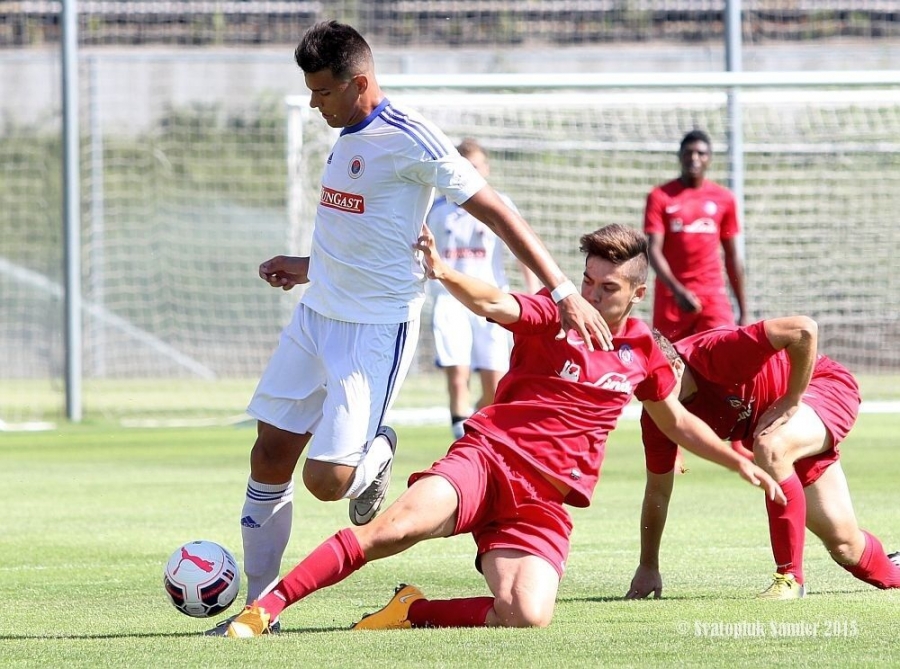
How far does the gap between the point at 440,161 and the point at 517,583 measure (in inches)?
62.6

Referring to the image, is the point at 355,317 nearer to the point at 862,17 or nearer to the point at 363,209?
the point at 363,209

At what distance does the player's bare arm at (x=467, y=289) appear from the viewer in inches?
210

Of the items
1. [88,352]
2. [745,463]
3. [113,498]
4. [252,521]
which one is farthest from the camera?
[88,352]

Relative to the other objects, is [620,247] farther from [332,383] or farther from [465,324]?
[465,324]

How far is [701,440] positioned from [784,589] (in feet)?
2.57

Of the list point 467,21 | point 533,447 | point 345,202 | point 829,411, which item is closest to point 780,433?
point 829,411

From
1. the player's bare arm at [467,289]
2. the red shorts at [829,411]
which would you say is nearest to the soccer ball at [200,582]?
the player's bare arm at [467,289]

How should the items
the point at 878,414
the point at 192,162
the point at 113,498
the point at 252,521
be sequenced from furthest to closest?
the point at 192,162
the point at 878,414
the point at 113,498
the point at 252,521

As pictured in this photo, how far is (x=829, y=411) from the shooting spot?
253 inches

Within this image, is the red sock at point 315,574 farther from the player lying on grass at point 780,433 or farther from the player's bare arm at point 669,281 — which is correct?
the player's bare arm at point 669,281

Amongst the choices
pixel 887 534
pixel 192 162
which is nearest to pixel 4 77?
pixel 192 162

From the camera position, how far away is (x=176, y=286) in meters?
23.2

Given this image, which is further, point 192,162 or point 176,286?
point 192,162

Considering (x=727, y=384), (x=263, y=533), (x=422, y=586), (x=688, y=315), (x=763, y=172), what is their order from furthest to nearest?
(x=763, y=172), (x=688, y=315), (x=422, y=586), (x=727, y=384), (x=263, y=533)
